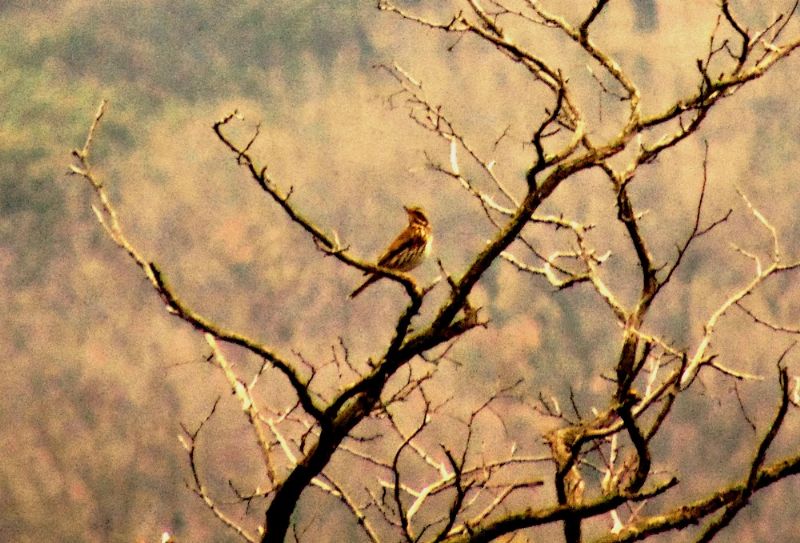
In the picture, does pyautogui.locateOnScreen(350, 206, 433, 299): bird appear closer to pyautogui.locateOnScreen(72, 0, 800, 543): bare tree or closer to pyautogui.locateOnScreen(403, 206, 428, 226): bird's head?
pyautogui.locateOnScreen(403, 206, 428, 226): bird's head

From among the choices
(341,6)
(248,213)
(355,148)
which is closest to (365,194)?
(355,148)

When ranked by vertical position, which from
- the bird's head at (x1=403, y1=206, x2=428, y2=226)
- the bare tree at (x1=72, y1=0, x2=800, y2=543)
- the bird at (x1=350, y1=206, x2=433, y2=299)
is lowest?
the bare tree at (x1=72, y1=0, x2=800, y2=543)

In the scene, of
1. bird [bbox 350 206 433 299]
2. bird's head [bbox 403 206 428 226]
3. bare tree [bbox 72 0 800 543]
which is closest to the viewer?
bare tree [bbox 72 0 800 543]

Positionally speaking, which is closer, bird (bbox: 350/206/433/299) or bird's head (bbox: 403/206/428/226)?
bird (bbox: 350/206/433/299)

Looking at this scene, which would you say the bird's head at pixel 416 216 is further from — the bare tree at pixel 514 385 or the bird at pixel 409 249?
the bare tree at pixel 514 385

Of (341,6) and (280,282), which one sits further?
(341,6)

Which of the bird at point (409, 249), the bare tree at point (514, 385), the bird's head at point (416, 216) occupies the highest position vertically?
the bird's head at point (416, 216)

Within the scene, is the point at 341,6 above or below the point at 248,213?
above

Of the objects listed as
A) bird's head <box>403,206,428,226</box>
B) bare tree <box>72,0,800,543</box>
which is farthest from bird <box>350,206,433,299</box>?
bare tree <box>72,0,800,543</box>

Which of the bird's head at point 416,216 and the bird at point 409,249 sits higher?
the bird's head at point 416,216

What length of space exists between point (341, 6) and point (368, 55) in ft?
1.81

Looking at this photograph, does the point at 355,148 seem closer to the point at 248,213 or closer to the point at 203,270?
the point at 248,213

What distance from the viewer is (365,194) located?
30.9ft

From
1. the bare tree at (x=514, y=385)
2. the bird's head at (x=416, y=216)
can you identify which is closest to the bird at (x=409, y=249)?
the bird's head at (x=416, y=216)
